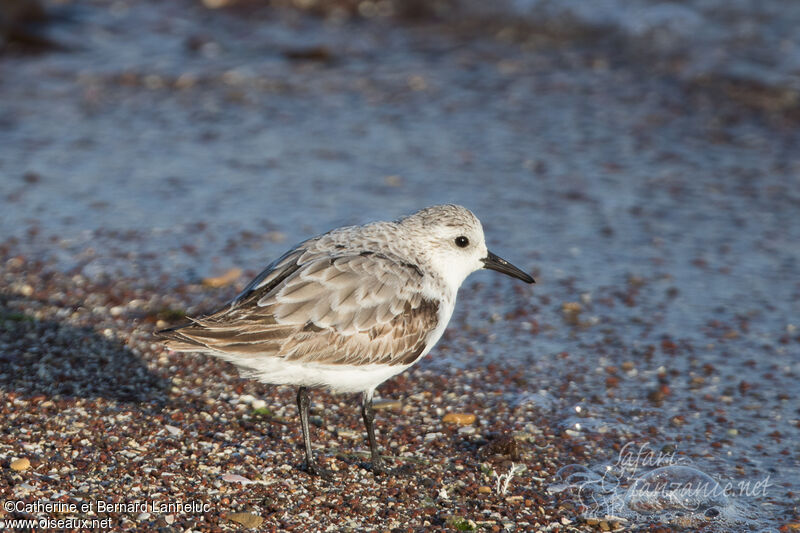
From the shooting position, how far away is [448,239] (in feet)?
21.2

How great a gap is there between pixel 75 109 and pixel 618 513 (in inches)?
343

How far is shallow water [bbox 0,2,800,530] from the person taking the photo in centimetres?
739

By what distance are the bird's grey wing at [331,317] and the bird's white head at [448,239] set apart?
361 millimetres

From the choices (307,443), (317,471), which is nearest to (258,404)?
(307,443)

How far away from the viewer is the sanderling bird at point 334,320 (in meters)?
5.62

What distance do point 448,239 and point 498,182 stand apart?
415cm

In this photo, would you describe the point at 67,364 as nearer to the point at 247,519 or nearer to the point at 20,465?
the point at 20,465

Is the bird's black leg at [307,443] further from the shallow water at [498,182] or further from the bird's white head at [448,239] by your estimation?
the shallow water at [498,182]

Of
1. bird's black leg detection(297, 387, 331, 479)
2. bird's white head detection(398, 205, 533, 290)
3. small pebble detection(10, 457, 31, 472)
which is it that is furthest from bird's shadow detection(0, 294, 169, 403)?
bird's white head detection(398, 205, 533, 290)

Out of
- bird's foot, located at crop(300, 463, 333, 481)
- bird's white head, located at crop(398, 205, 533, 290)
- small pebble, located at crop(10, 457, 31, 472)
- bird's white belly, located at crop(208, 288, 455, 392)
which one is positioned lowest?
bird's foot, located at crop(300, 463, 333, 481)

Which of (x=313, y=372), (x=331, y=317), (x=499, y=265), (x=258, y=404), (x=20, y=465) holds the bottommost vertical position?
(x=258, y=404)

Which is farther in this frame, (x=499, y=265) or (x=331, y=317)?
(x=499, y=265)

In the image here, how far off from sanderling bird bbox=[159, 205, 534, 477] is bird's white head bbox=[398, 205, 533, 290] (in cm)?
10

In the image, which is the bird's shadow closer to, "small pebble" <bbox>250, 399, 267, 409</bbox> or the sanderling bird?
"small pebble" <bbox>250, 399, 267, 409</bbox>
